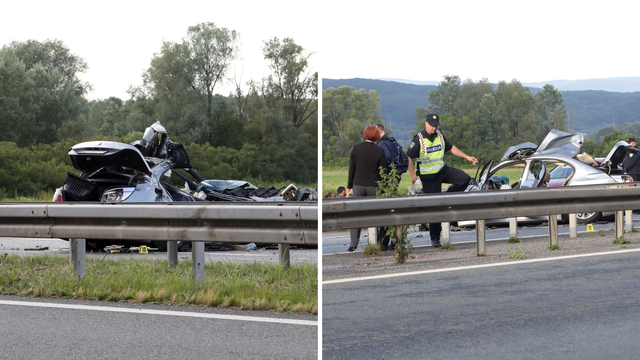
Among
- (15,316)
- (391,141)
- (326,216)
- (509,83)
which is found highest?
(509,83)

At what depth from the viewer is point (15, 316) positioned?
5.85 meters

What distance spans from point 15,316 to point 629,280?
5296 mm

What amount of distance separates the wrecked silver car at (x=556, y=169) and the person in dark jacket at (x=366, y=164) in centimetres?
408

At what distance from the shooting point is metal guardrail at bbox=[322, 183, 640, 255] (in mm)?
7629

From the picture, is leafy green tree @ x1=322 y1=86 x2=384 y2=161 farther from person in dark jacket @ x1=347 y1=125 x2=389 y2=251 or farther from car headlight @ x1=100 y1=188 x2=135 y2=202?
car headlight @ x1=100 y1=188 x2=135 y2=202

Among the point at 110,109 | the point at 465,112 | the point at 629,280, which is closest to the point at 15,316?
the point at 629,280

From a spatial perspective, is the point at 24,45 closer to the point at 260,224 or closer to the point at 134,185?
the point at 134,185

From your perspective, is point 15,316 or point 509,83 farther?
point 509,83

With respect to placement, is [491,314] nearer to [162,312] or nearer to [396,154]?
[162,312]

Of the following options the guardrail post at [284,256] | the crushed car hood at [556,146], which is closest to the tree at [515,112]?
the crushed car hood at [556,146]

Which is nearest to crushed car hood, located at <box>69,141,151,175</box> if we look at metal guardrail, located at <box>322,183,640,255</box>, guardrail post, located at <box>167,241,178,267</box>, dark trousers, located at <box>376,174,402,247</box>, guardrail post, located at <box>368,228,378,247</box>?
guardrail post, located at <box>167,241,178,267</box>

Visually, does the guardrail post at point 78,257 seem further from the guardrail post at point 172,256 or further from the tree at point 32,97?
the tree at point 32,97

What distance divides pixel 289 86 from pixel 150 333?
36821 millimetres

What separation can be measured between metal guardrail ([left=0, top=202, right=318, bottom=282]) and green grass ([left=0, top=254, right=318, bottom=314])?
0.69 ft
